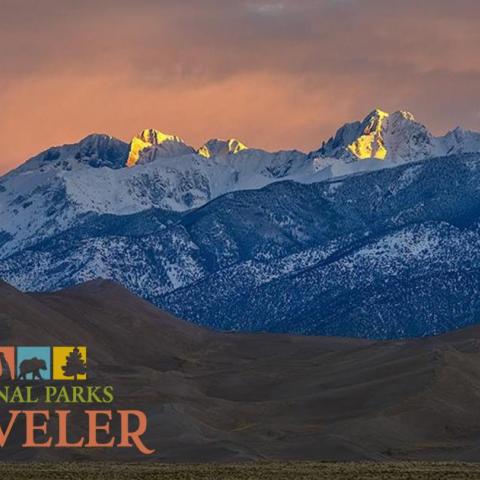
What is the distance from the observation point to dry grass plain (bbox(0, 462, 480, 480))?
8962 cm

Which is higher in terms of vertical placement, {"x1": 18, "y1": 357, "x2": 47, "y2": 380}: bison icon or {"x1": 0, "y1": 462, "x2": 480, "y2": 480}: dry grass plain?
{"x1": 18, "y1": 357, "x2": 47, "y2": 380}: bison icon

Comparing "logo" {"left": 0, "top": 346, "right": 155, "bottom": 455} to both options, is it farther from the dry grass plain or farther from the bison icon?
the dry grass plain

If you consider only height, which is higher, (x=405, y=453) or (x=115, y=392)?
(x=115, y=392)

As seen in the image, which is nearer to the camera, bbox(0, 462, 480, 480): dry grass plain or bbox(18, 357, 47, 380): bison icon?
bbox(0, 462, 480, 480): dry grass plain

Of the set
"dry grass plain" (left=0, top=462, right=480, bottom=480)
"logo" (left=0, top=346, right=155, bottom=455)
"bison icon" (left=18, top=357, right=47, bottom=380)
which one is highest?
"bison icon" (left=18, top=357, right=47, bottom=380)

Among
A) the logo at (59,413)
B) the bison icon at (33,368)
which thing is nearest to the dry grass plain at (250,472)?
the logo at (59,413)

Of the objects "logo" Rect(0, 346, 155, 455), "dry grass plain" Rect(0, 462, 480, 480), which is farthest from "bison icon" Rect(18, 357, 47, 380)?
"dry grass plain" Rect(0, 462, 480, 480)

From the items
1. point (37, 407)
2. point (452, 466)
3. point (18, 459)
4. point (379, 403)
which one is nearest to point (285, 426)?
point (379, 403)

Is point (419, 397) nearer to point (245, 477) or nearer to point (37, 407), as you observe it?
point (37, 407)

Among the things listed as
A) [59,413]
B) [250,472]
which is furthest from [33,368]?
[250,472]

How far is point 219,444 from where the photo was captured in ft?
462

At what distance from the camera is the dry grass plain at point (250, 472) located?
89.6 meters

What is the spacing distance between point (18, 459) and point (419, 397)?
5665 cm

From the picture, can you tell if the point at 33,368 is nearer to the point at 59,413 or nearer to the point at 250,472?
the point at 59,413
